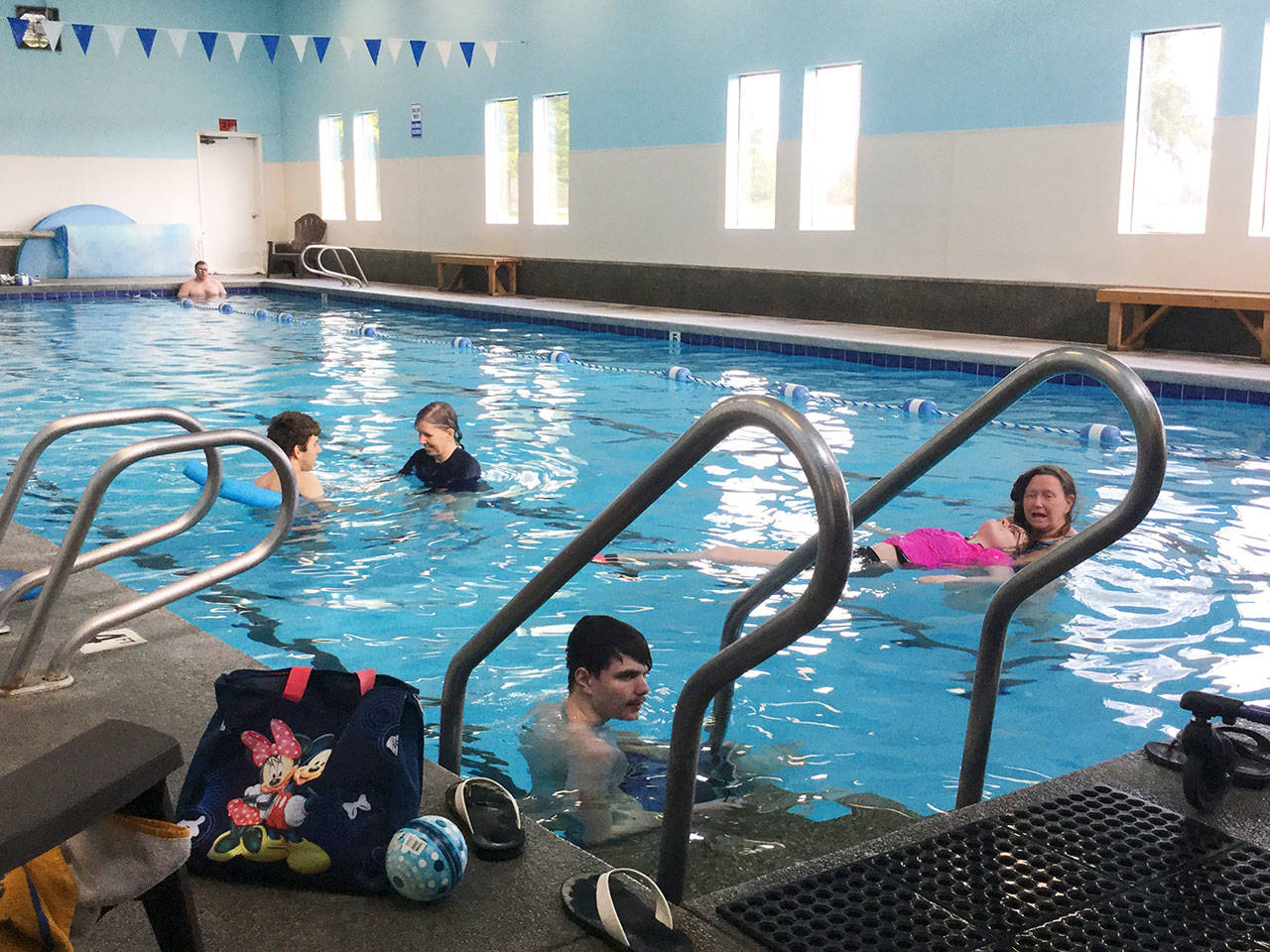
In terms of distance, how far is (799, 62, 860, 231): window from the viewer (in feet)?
45.1

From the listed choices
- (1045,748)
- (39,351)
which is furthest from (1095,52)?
(39,351)

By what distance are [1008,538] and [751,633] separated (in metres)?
3.65

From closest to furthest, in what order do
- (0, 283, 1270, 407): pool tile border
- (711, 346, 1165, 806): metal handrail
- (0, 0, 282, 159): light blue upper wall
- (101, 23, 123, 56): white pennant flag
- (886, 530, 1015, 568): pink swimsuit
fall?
(711, 346, 1165, 806): metal handrail → (886, 530, 1015, 568): pink swimsuit → (0, 283, 1270, 407): pool tile border → (101, 23, 123, 56): white pennant flag → (0, 0, 282, 159): light blue upper wall

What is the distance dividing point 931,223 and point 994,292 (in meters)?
1.06

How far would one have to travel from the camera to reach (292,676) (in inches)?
89.4

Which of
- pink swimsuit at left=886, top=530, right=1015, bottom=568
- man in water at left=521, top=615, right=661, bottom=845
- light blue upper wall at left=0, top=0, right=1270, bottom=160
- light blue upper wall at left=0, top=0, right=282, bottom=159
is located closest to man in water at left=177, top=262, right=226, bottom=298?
light blue upper wall at left=0, top=0, right=1270, bottom=160

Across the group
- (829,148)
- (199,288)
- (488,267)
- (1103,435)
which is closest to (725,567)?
(1103,435)

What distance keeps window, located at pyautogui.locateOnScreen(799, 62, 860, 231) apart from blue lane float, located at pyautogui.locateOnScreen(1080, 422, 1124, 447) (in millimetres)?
5873

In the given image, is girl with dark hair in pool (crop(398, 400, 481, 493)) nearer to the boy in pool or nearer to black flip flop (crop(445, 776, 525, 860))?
the boy in pool

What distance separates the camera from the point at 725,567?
5.59m

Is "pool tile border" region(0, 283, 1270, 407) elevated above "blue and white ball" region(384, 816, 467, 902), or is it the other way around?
"pool tile border" region(0, 283, 1270, 407)

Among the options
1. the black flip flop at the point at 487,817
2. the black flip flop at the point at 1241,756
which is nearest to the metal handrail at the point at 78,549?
the black flip flop at the point at 487,817

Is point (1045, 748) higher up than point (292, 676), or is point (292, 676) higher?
point (292, 676)

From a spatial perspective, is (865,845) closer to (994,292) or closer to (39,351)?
(994,292)
